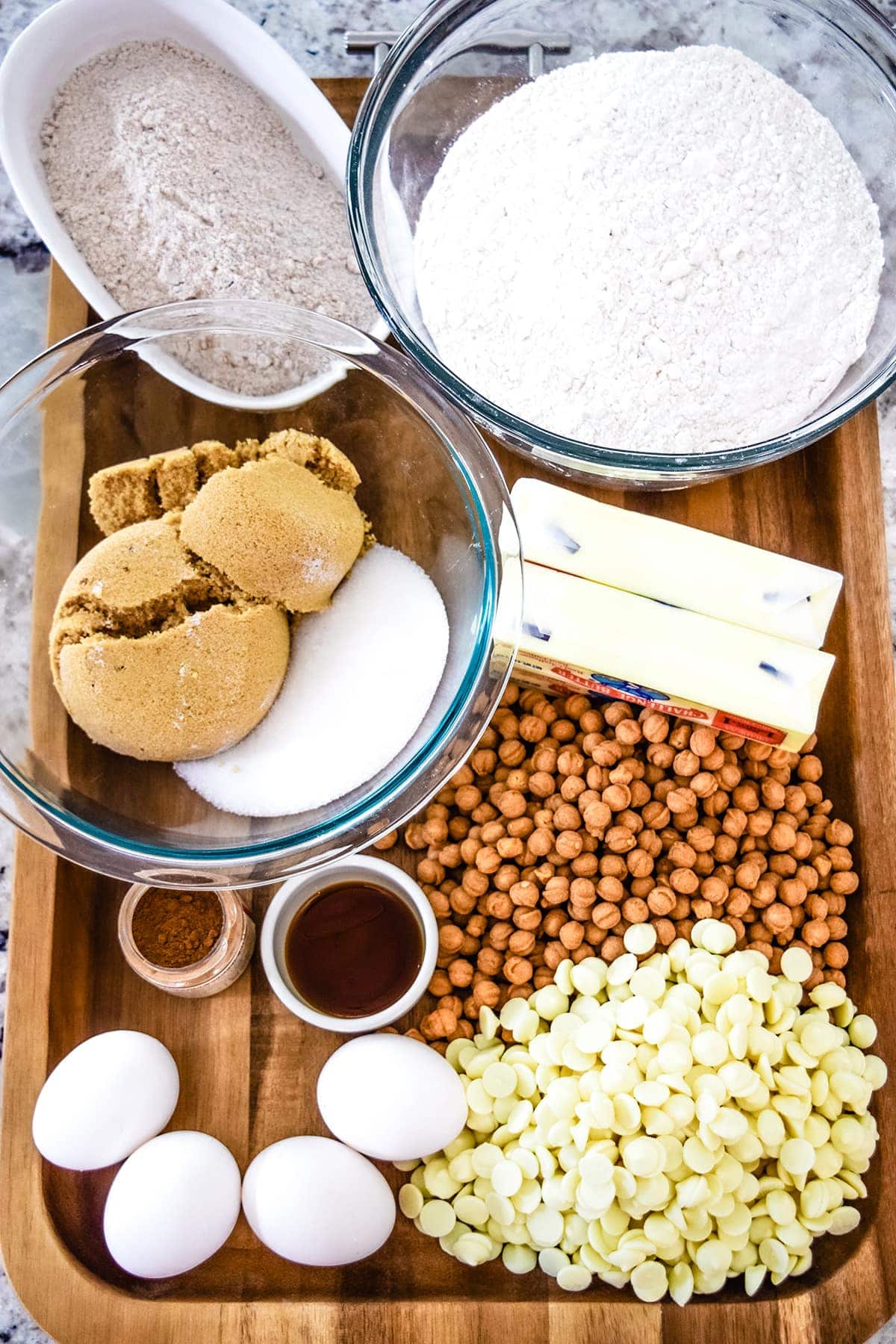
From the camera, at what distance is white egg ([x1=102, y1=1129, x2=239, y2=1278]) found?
32.9 inches

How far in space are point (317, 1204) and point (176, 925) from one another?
265 mm

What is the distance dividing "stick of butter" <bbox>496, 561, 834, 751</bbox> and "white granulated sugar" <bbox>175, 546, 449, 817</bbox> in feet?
0.32

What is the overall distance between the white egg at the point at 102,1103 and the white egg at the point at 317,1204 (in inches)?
4.3

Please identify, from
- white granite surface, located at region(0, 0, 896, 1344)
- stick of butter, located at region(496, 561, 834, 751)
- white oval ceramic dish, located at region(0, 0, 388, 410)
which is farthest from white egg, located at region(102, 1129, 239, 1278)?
white granite surface, located at region(0, 0, 896, 1344)

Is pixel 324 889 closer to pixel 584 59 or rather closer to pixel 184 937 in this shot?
pixel 184 937

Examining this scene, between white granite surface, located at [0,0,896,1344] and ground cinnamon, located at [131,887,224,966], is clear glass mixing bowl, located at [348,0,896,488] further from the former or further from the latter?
ground cinnamon, located at [131,887,224,966]

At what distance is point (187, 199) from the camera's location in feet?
3.03

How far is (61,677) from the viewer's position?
89 cm

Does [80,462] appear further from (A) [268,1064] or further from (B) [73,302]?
(A) [268,1064]

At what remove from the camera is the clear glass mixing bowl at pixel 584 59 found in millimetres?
953

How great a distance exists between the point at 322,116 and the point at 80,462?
1.30 feet

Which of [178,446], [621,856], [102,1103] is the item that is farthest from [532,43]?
[102,1103]

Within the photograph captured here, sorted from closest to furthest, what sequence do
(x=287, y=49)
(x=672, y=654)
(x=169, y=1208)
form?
1. (x=169, y=1208)
2. (x=672, y=654)
3. (x=287, y=49)

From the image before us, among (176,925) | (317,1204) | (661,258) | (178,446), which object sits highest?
(661,258)
